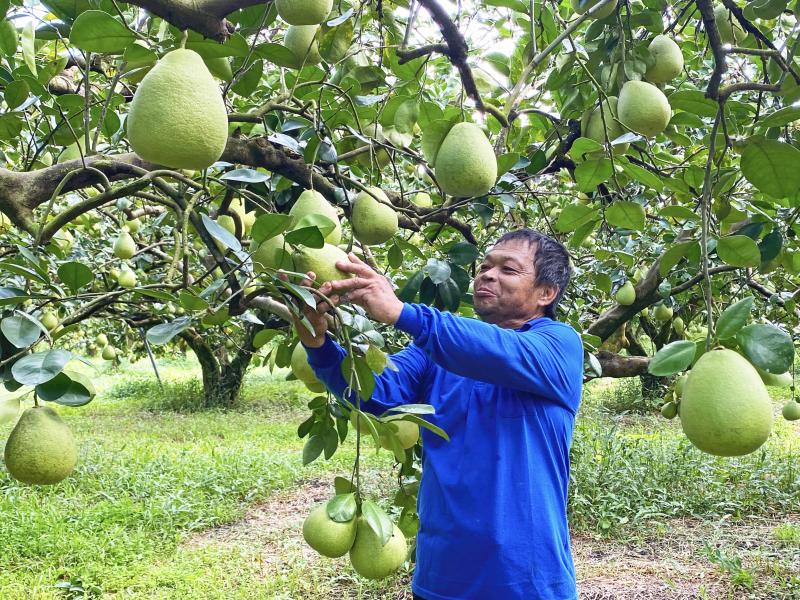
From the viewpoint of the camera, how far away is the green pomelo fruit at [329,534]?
3.43 feet

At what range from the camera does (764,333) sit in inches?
32.6

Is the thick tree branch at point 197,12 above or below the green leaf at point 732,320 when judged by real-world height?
above

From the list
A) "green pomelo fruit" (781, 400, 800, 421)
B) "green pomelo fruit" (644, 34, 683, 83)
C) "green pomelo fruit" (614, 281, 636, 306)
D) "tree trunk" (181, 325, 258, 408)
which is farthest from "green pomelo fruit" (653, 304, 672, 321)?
"tree trunk" (181, 325, 258, 408)

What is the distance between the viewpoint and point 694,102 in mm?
1184

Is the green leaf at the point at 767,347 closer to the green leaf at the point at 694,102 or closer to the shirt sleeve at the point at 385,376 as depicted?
the green leaf at the point at 694,102

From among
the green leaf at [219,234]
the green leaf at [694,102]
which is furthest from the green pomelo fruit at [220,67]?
the green leaf at [694,102]

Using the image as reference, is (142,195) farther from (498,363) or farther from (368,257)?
(498,363)

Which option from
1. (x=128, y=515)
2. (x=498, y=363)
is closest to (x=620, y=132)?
(x=498, y=363)

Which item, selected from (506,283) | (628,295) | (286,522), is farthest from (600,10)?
(286,522)

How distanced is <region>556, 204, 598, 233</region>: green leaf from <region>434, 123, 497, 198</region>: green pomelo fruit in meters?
0.27

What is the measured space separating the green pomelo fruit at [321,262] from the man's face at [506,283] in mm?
606

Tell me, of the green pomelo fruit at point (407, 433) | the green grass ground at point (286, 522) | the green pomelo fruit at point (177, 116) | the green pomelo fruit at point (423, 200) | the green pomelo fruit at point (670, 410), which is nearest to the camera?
the green pomelo fruit at point (177, 116)

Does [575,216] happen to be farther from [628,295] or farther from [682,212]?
[628,295]

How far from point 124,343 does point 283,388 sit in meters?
3.63
